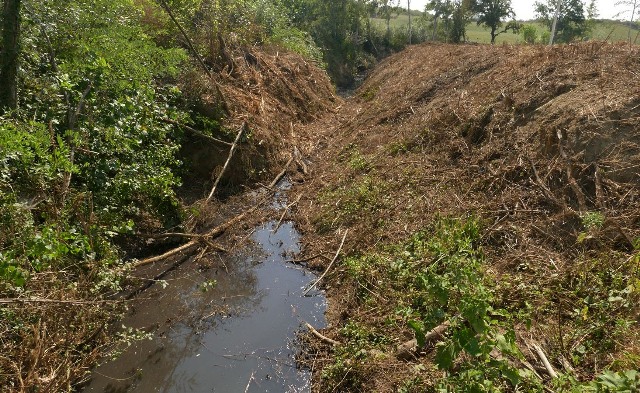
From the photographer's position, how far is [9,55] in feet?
19.6

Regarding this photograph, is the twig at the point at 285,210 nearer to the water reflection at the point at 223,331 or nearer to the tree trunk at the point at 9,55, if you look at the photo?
the water reflection at the point at 223,331

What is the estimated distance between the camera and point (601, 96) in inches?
277

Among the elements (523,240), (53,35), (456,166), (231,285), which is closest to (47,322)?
(231,285)

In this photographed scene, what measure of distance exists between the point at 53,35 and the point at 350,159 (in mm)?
6643

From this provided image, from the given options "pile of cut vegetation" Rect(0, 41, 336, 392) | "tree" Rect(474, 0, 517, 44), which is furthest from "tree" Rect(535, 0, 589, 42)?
"pile of cut vegetation" Rect(0, 41, 336, 392)

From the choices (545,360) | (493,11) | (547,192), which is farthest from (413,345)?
(493,11)

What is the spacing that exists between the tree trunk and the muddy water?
3352 mm

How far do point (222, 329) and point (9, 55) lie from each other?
15.7 ft

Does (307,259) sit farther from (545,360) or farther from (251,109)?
(251,109)

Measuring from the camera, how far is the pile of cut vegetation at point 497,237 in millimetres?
3807

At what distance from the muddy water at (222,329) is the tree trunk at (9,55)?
3.35 m

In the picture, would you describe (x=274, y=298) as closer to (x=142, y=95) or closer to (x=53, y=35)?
(x=142, y=95)

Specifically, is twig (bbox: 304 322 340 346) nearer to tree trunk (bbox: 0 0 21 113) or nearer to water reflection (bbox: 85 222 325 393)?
water reflection (bbox: 85 222 325 393)

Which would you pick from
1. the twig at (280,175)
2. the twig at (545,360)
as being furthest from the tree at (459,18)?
the twig at (545,360)
